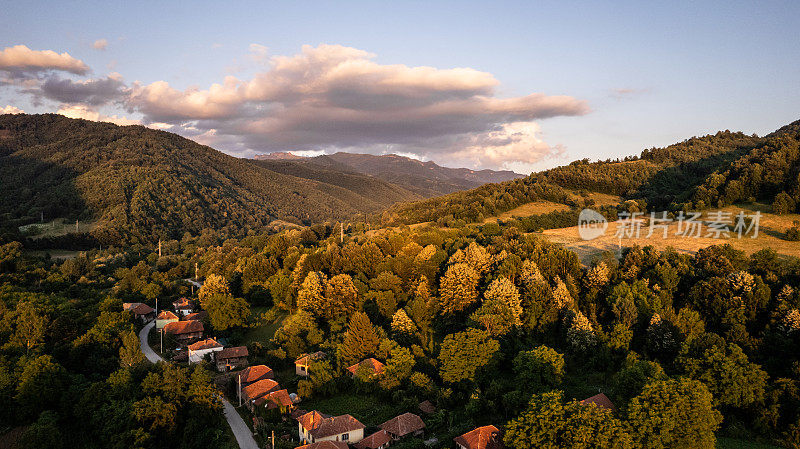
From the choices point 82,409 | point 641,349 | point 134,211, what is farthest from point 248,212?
point 641,349

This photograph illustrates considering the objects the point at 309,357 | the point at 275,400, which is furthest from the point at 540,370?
the point at 309,357

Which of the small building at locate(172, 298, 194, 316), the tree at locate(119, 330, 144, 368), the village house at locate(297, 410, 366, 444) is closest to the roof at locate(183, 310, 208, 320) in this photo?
the small building at locate(172, 298, 194, 316)

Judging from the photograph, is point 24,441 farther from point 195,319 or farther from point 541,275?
point 541,275

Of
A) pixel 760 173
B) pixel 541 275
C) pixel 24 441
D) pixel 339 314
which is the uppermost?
pixel 760 173

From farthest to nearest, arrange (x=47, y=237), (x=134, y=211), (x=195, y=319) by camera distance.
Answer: (x=134, y=211) → (x=47, y=237) → (x=195, y=319)

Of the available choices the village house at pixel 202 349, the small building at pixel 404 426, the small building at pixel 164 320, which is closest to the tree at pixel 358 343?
the small building at pixel 404 426

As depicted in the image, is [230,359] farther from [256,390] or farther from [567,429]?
[567,429]

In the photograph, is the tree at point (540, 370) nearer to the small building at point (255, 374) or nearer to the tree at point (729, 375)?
the tree at point (729, 375)

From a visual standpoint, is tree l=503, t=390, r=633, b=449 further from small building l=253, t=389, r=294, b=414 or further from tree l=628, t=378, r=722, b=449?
small building l=253, t=389, r=294, b=414

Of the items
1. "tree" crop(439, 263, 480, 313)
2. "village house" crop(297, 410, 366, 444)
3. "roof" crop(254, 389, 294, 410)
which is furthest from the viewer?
"tree" crop(439, 263, 480, 313)
